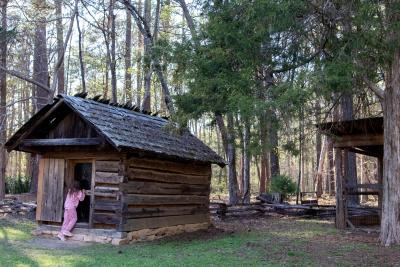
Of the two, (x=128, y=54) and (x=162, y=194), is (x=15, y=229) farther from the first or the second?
(x=128, y=54)

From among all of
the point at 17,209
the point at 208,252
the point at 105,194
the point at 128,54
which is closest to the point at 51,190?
the point at 105,194

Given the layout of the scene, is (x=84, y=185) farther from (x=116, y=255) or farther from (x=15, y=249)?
(x=116, y=255)

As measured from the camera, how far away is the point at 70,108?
13.0m

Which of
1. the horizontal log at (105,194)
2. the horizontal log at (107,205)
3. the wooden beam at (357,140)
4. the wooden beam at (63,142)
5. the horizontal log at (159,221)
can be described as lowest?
the horizontal log at (159,221)

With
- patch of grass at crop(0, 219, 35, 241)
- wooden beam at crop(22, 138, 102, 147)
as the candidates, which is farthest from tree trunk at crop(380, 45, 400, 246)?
patch of grass at crop(0, 219, 35, 241)

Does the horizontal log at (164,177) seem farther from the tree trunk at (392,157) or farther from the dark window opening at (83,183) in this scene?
the tree trunk at (392,157)

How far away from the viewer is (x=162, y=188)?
13914 mm

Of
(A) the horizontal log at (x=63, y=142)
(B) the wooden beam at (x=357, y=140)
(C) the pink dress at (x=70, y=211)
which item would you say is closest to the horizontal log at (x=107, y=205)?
(C) the pink dress at (x=70, y=211)

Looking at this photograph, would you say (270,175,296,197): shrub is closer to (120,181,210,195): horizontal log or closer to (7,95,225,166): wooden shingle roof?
(7,95,225,166): wooden shingle roof

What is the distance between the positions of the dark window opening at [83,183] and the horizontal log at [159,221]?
240cm

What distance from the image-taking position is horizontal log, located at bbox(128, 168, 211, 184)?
42.1 feet

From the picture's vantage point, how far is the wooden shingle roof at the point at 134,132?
12.1 metres

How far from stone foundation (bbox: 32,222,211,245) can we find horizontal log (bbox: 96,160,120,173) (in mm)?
1565

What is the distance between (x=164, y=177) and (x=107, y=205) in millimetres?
2090
